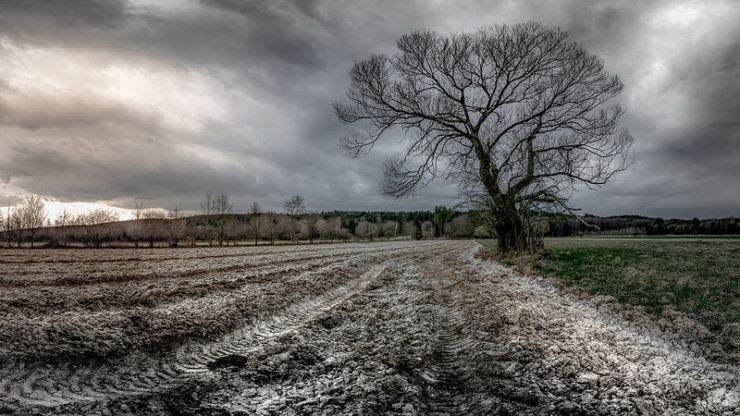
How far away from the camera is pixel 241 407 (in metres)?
3.65

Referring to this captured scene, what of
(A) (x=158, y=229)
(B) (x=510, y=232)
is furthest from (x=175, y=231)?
(B) (x=510, y=232)

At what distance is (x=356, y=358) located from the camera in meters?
4.91

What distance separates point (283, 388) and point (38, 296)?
8.88 m

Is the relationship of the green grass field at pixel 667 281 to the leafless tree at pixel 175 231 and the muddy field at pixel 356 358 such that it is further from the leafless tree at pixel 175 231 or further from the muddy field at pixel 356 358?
the leafless tree at pixel 175 231

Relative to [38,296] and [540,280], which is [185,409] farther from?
[540,280]

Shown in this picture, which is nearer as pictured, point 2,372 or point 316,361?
point 2,372

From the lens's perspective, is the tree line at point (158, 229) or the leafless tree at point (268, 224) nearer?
the tree line at point (158, 229)

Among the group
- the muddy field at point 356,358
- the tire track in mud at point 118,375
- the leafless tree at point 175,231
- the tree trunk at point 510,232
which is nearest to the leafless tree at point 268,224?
the leafless tree at point 175,231

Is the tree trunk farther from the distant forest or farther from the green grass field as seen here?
the green grass field

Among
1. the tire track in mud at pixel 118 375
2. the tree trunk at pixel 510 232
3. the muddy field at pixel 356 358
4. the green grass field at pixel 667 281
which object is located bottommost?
the tire track in mud at pixel 118 375

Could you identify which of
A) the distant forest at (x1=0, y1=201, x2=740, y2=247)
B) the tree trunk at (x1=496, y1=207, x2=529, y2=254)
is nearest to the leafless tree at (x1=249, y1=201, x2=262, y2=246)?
the distant forest at (x1=0, y1=201, x2=740, y2=247)

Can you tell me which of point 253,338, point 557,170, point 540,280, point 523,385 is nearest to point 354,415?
point 523,385

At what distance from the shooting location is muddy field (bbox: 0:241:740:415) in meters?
3.67

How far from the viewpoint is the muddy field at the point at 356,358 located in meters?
3.67
